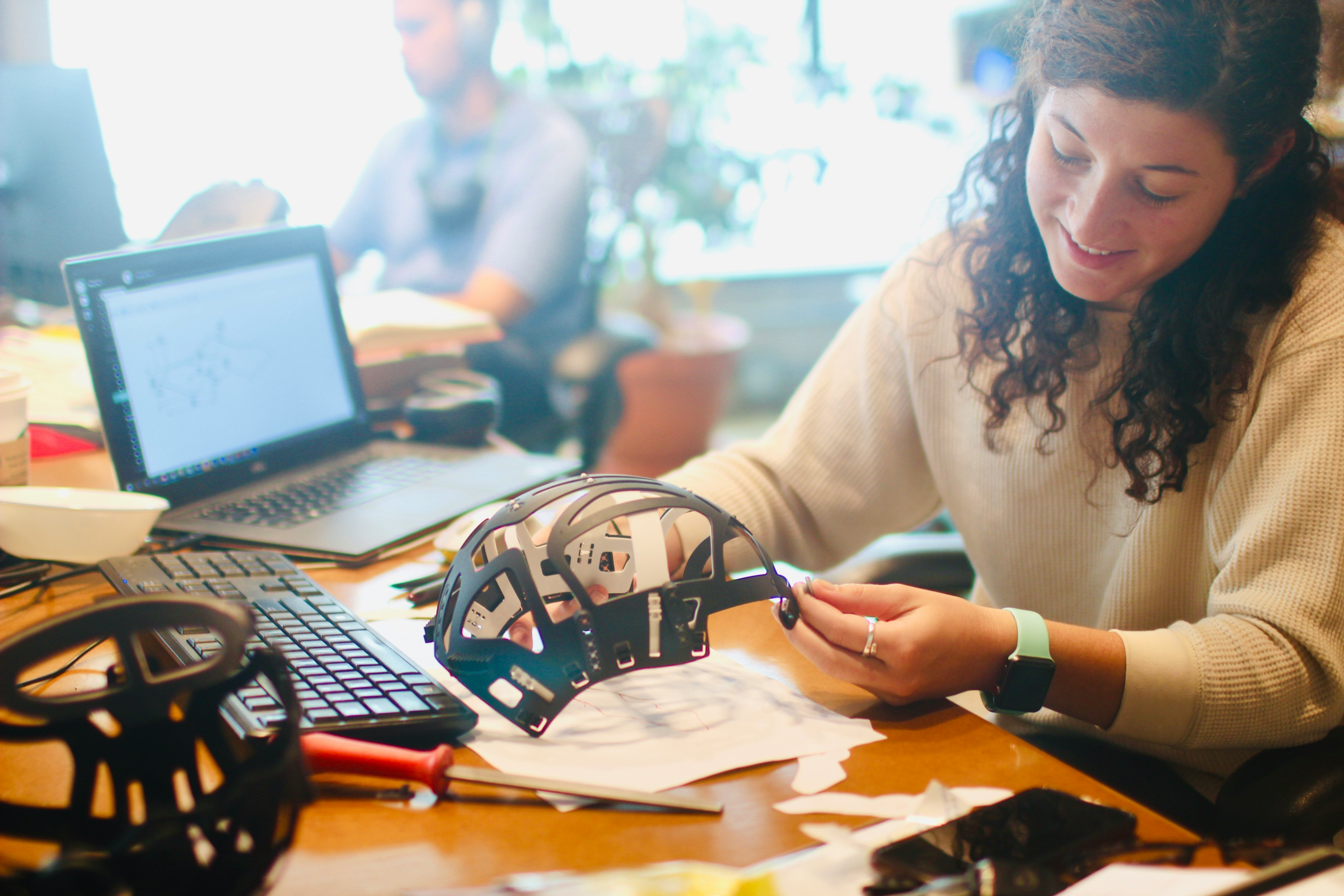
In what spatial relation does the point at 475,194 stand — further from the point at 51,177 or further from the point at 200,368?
the point at 200,368

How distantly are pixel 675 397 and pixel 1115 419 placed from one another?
2257 mm

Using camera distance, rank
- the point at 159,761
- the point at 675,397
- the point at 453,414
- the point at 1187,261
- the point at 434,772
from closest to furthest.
Answer: the point at 159,761, the point at 434,772, the point at 1187,261, the point at 453,414, the point at 675,397

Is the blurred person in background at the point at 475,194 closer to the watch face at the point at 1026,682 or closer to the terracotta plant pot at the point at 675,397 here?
the terracotta plant pot at the point at 675,397

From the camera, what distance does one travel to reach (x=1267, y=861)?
0.46 metres

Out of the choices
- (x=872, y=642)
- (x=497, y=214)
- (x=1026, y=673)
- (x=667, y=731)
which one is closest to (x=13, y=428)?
(x=667, y=731)

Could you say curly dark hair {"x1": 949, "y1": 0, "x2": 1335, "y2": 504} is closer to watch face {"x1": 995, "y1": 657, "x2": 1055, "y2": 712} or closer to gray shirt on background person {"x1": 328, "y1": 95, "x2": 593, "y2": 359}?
watch face {"x1": 995, "y1": 657, "x2": 1055, "y2": 712}

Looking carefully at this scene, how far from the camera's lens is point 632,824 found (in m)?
0.52

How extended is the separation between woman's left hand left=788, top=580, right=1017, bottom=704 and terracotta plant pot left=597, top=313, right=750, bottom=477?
2.32 m

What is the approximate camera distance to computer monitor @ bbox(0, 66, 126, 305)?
137 centimetres

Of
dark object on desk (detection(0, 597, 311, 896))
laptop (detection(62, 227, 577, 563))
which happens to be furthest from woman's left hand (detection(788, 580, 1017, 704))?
laptop (detection(62, 227, 577, 563))

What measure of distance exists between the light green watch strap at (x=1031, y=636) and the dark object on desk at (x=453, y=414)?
2.54ft

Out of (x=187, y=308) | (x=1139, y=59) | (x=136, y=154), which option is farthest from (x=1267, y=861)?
(x=136, y=154)

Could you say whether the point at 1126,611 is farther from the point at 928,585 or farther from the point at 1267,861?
the point at 1267,861

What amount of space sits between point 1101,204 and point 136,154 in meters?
2.58
